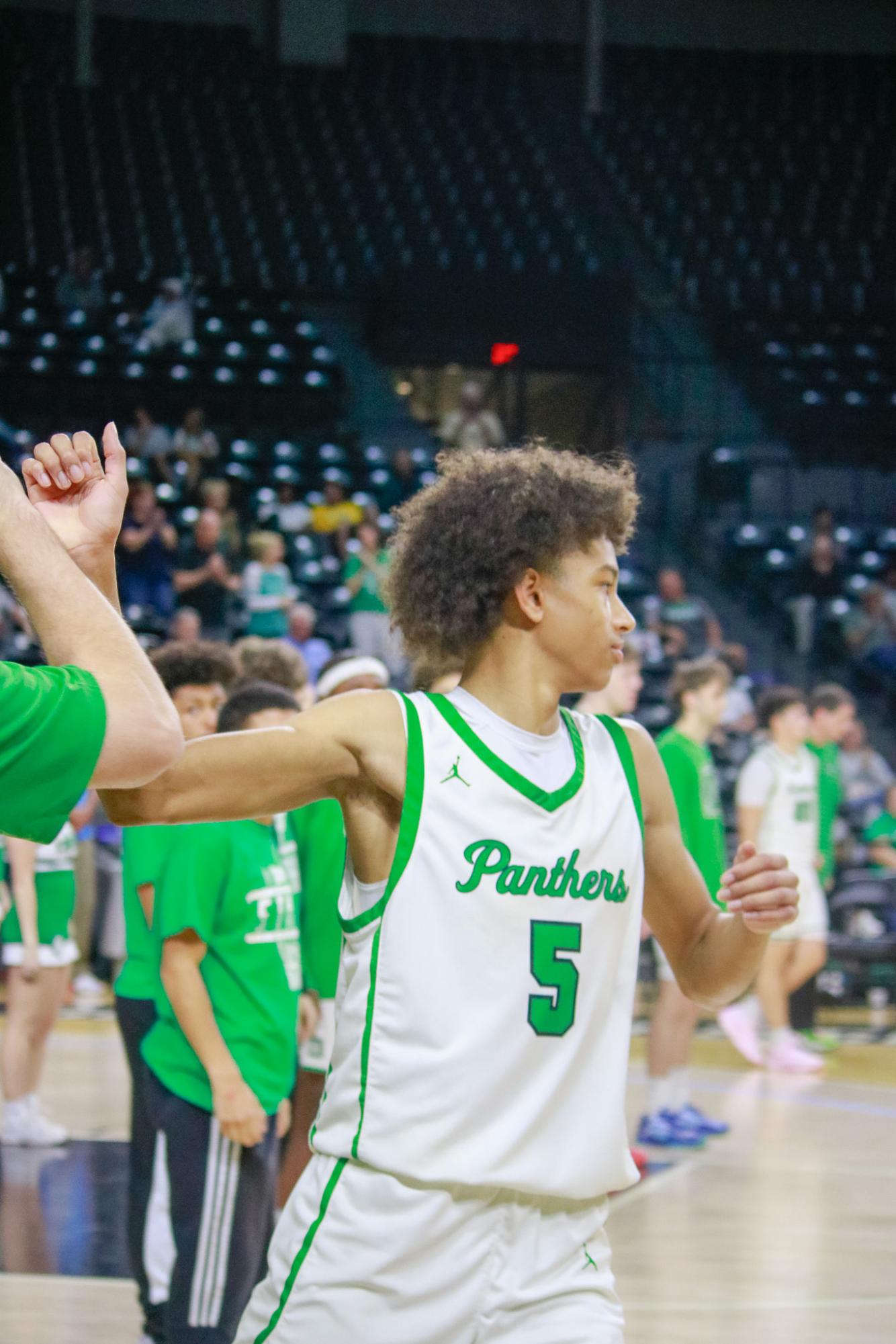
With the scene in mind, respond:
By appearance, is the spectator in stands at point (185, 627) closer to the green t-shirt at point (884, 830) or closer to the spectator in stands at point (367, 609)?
the spectator in stands at point (367, 609)

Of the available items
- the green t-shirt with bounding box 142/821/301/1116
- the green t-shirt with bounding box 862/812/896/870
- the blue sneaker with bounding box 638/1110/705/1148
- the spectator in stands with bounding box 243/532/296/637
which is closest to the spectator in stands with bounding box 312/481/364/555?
the spectator in stands with bounding box 243/532/296/637

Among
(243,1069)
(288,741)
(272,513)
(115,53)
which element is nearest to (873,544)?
(272,513)

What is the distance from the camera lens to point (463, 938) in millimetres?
2029

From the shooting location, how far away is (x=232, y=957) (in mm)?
3385

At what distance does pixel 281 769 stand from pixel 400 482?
12.1 meters

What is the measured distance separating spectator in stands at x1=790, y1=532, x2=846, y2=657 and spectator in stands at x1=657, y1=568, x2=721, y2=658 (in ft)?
2.25

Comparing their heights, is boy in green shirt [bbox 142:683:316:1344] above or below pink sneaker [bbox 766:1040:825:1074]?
above

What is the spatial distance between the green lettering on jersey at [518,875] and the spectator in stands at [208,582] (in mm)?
9489

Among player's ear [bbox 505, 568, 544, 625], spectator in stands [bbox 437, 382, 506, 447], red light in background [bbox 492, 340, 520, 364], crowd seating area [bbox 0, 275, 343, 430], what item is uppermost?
red light in background [bbox 492, 340, 520, 364]

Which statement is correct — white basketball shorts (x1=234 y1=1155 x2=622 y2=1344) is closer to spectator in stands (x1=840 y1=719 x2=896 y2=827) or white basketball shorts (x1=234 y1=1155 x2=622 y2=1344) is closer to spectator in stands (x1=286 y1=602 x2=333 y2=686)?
spectator in stands (x1=286 y1=602 x2=333 y2=686)

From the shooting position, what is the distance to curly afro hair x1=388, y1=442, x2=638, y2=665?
7.31ft

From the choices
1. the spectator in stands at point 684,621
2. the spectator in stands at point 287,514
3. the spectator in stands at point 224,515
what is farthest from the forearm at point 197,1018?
the spectator in stands at point 287,514

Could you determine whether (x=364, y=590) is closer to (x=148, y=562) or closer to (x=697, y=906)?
(x=148, y=562)

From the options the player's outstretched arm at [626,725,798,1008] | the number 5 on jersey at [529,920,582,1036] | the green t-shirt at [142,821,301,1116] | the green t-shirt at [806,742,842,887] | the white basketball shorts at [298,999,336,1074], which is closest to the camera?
the number 5 on jersey at [529,920,582,1036]
